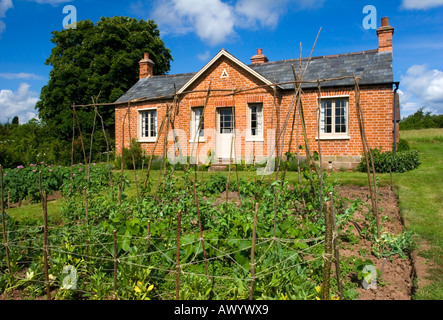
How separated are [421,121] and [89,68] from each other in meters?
42.2

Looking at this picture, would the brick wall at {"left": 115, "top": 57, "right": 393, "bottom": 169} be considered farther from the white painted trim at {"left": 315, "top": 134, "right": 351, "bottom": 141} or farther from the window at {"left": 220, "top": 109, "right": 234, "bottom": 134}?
the window at {"left": 220, "top": 109, "right": 234, "bottom": 134}

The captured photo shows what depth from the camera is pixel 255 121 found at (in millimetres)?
13078

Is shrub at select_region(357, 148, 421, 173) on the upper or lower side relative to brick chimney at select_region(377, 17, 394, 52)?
lower

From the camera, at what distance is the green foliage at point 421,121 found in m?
43.1

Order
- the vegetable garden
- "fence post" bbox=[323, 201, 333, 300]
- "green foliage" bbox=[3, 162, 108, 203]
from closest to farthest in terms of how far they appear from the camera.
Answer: "fence post" bbox=[323, 201, 333, 300], the vegetable garden, "green foliage" bbox=[3, 162, 108, 203]

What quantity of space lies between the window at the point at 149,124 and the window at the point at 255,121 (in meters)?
4.76

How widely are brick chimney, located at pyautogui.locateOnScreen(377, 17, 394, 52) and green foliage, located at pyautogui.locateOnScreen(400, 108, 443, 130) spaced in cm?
3474

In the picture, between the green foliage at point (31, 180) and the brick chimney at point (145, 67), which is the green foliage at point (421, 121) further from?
the green foliage at point (31, 180)

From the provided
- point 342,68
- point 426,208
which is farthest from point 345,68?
point 426,208

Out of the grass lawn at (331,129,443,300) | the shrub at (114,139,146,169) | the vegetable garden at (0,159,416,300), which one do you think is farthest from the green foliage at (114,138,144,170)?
the vegetable garden at (0,159,416,300)

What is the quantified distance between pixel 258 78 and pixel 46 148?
9591 millimetres

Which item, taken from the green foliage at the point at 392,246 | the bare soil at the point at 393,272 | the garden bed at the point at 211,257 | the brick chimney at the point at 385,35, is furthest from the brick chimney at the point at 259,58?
the green foliage at the point at 392,246

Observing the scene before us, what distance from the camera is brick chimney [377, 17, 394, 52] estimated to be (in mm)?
12102
